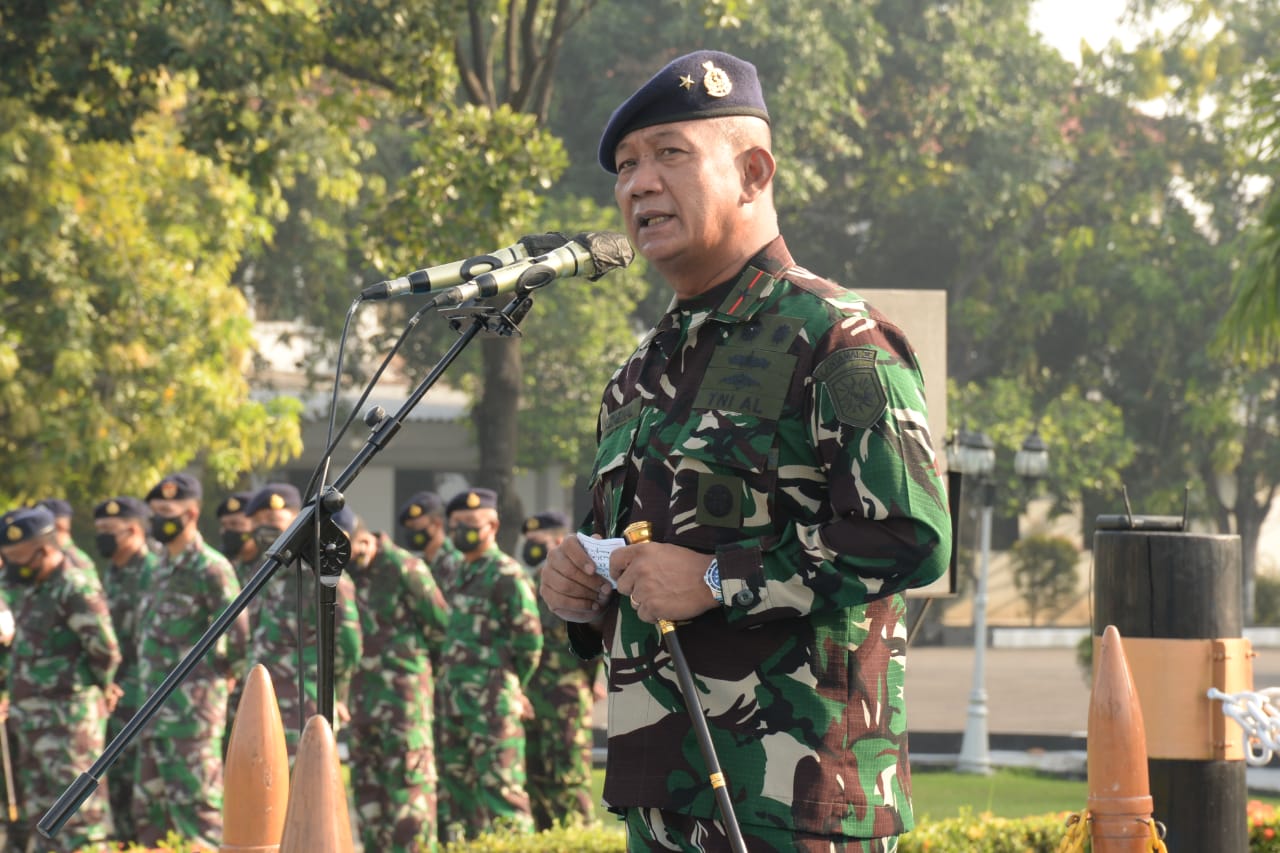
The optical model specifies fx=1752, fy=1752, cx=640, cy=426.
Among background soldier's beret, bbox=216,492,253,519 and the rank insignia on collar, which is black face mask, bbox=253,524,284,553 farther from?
the rank insignia on collar

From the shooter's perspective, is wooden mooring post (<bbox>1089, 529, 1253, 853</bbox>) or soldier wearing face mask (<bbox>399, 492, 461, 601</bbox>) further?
soldier wearing face mask (<bbox>399, 492, 461, 601</bbox>)

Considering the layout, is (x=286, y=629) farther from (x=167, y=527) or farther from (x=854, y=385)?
(x=854, y=385)

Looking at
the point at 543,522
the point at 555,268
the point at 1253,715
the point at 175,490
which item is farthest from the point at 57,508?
the point at 555,268

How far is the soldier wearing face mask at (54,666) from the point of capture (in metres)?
9.34

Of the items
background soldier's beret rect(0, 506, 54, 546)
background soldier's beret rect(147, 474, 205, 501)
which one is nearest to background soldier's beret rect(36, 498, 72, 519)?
background soldier's beret rect(0, 506, 54, 546)

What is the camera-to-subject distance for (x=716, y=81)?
9.98ft

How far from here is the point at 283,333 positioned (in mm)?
24359

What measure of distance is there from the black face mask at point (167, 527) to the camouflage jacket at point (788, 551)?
688 centimetres

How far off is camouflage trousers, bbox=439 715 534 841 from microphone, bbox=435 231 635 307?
559 cm

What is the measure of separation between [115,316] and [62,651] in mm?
5530

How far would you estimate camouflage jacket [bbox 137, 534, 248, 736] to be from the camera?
8.89m

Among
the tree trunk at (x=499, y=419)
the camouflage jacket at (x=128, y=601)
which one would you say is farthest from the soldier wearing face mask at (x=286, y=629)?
the tree trunk at (x=499, y=419)

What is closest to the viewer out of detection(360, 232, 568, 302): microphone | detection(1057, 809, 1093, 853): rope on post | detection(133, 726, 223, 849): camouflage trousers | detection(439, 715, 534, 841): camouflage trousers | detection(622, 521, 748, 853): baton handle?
detection(622, 521, 748, 853): baton handle

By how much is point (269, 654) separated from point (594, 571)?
651cm
